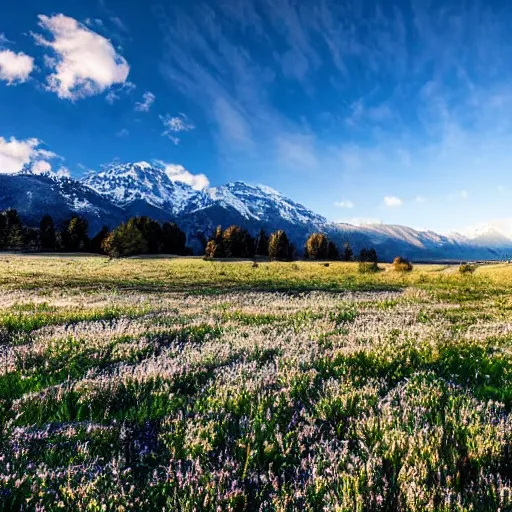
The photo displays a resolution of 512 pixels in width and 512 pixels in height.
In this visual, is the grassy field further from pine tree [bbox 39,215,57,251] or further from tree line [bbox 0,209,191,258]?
pine tree [bbox 39,215,57,251]

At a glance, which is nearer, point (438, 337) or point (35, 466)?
point (35, 466)

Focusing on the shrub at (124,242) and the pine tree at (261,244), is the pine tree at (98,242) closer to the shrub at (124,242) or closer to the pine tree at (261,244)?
the shrub at (124,242)

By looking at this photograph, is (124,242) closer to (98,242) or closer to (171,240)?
(98,242)

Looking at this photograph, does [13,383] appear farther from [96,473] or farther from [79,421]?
[96,473]

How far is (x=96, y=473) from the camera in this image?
290cm

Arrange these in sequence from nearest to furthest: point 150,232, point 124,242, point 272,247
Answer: point 124,242
point 150,232
point 272,247

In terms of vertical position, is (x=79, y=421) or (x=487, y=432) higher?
(x=487, y=432)

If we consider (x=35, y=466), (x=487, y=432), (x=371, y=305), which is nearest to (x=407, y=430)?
(x=487, y=432)

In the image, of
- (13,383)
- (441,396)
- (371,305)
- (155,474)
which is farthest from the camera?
(371,305)

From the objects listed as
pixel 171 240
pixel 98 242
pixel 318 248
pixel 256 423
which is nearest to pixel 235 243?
pixel 171 240

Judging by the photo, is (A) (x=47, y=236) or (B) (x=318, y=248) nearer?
(A) (x=47, y=236)

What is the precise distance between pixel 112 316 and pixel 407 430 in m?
9.73

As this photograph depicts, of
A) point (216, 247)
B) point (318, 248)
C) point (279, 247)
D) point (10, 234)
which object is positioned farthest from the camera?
point (318, 248)

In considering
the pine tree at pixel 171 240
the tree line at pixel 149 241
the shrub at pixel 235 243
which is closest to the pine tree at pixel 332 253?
the tree line at pixel 149 241
